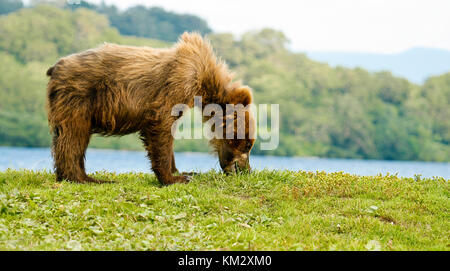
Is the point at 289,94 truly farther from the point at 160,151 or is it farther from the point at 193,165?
the point at 160,151

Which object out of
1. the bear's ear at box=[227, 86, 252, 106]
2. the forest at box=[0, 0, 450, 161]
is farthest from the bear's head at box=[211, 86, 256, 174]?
the forest at box=[0, 0, 450, 161]

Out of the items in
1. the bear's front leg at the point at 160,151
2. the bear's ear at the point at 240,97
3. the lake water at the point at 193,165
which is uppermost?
the bear's ear at the point at 240,97

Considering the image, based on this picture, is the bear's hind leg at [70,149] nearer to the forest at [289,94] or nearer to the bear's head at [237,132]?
the bear's head at [237,132]

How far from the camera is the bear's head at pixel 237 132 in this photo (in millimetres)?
9078

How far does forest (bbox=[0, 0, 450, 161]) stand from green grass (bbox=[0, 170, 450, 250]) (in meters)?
49.8

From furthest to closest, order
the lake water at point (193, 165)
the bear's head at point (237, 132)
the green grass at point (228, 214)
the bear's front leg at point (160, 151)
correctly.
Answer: the lake water at point (193, 165)
the bear's head at point (237, 132)
the bear's front leg at point (160, 151)
the green grass at point (228, 214)

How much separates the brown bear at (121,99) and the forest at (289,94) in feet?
163

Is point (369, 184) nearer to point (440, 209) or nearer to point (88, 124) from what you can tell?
point (440, 209)

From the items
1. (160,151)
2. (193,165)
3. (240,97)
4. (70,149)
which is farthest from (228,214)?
(193,165)

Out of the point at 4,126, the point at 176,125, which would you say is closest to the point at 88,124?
the point at 176,125

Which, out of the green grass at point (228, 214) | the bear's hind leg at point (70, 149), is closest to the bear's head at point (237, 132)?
the green grass at point (228, 214)

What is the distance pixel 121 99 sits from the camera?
28.4 feet

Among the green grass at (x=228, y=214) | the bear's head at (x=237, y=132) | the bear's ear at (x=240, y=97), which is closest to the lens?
the green grass at (x=228, y=214)
